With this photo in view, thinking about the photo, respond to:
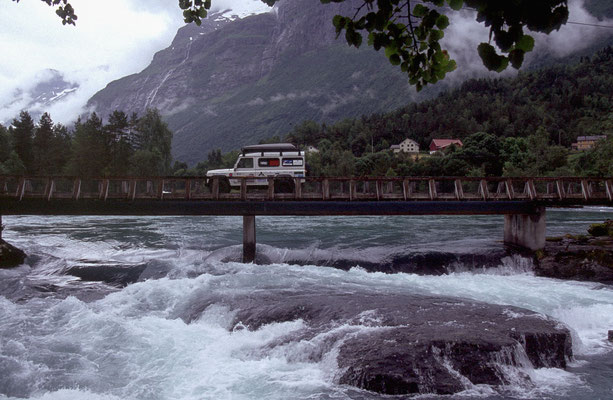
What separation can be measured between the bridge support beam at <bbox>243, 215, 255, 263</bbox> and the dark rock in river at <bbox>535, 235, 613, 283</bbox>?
15.8 m

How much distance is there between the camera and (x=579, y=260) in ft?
80.8

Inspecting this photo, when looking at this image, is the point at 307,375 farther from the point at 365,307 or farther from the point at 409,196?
the point at 409,196

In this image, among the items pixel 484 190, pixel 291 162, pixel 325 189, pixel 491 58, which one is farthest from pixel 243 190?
pixel 491 58

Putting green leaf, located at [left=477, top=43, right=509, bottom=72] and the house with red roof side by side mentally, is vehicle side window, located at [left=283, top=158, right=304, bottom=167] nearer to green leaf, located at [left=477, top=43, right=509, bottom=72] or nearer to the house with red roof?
green leaf, located at [left=477, top=43, right=509, bottom=72]

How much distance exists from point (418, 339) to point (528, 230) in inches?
817

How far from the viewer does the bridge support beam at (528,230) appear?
2842 cm

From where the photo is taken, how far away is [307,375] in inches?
432

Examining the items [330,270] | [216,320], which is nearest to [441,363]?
[216,320]

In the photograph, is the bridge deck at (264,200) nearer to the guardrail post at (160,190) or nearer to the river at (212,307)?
the guardrail post at (160,190)

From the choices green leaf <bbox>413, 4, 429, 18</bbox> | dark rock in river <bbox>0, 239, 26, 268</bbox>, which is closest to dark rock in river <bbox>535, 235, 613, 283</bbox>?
green leaf <bbox>413, 4, 429, 18</bbox>

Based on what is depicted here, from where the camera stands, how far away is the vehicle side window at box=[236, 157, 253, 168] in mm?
30617

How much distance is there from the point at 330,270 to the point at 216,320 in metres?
10.1

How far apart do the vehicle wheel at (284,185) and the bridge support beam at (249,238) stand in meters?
2.83

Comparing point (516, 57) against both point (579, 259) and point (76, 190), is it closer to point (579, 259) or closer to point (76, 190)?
point (579, 259)
